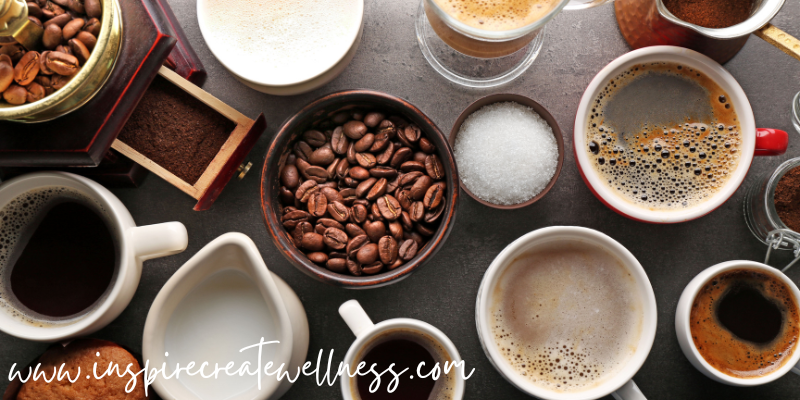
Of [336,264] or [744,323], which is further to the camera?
[744,323]

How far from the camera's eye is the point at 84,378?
1057 mm

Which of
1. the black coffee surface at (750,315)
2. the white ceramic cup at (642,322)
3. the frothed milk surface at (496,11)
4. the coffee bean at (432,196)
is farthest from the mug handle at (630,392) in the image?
the frothed milk surface at (496,11)

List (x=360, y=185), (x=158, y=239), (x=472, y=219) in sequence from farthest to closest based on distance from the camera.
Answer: (x=472, y=219), (x=360, y=185), (x=158, y=239)

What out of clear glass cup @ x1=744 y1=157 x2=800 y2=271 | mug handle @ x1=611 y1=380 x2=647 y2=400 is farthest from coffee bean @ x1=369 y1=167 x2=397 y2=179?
clear glass cup @ x1=744 y1=157 x2=800 y2=271

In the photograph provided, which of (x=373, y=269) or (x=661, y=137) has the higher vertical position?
(x=661, y=137)

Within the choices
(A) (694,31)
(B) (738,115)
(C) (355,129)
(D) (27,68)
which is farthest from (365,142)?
(B) (738,115)

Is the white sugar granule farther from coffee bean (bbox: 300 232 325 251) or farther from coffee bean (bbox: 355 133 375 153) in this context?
coffee bean (bbox: 300 232 325 251)

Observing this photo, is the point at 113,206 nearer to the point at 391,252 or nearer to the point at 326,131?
the point at 326,131

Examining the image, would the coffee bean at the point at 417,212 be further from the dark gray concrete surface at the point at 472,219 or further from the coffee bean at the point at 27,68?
the coffee bean at the point at 27,68

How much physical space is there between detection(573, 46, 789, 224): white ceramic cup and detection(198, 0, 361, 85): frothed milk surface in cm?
56

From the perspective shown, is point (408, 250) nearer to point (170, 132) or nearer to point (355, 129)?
point (355, 129)

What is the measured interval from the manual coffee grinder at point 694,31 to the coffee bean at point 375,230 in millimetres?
713

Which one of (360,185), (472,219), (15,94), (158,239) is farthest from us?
(472,219)

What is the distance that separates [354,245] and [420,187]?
19 cm
